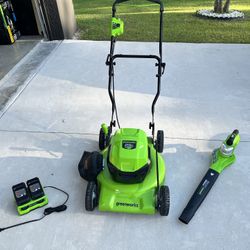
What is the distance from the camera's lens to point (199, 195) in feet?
6.39

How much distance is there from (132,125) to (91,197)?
1.00m

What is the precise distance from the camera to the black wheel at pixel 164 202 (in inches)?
69.2

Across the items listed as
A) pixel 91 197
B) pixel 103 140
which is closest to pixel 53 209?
pixel 91 197

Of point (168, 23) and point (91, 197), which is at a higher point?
point (91, 197)

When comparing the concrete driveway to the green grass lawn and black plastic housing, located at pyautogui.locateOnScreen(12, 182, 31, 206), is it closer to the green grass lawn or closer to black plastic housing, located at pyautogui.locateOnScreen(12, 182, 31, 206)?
black plastic housing, located at pyautogui.locateOnScreen(12, 182, 31, 206)

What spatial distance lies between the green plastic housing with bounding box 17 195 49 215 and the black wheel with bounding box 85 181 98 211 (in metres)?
0.32

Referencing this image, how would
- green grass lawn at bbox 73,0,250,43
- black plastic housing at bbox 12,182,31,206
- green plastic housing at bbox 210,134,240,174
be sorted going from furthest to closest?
green grass lawn at bbox 73,0,250,43 → green plastic housing at bbox 210,134,240,174 → black plastic housing at bbox 12,182,31,206

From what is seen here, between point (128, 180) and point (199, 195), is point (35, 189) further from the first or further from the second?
point (199, 195)

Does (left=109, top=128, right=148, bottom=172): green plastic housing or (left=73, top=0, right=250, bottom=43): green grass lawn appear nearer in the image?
(left=109, top=128, right=148, bottom=172): green plastic housing

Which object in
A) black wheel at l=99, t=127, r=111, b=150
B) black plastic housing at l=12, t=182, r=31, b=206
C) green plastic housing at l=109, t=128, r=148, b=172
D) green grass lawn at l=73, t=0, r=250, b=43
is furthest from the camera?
green grass lawn at l=73, t=0, r=250, b=43

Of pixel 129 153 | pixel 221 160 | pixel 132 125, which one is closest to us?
pixel 129 153

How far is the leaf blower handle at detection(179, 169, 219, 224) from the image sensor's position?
1.84 m

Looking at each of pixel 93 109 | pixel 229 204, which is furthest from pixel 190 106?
pixel 229 204

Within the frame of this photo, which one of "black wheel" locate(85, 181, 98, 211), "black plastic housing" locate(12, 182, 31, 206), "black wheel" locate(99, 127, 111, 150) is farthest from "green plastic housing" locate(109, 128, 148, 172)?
"black plastic housing" locate(12, 182, 31, 206)
